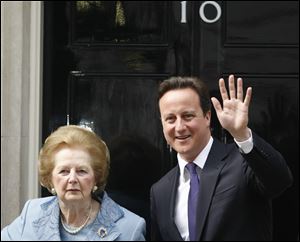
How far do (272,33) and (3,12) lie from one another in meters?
1.99

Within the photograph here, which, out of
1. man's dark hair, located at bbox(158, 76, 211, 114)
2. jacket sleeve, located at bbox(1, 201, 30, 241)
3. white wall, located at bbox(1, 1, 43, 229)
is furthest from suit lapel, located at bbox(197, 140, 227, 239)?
white wall, located at bbox(1, 1, 43, 229)

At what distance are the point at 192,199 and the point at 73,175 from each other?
595 millimetres

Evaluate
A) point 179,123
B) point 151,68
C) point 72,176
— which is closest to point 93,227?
point 72,176

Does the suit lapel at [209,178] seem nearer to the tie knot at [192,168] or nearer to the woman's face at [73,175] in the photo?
the tie knot at [192,168]

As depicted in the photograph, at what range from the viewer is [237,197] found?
289cm

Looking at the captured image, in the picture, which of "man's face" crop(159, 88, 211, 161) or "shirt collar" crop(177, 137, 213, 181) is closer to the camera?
"man's face" crop(159, 88, 211, 161)

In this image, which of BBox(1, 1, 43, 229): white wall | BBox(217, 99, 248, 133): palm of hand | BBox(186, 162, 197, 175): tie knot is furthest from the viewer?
BBox(1, 1, 43, 229): white wall

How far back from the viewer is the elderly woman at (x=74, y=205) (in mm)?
2725

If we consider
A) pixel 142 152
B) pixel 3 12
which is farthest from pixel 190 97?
pixel 3 12

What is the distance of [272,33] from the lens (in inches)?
186

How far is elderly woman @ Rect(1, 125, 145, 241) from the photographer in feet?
8.94

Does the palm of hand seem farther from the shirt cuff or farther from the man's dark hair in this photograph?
the man's dark hair

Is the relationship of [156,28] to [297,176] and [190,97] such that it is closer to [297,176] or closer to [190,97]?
[297,176]

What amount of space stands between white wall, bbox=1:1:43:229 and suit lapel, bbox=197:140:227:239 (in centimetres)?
189
